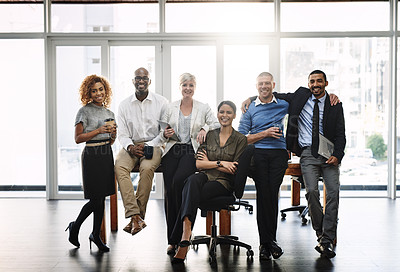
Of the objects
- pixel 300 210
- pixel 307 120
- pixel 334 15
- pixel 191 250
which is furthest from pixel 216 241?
pixel 334 15

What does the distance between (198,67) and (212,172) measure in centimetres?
321

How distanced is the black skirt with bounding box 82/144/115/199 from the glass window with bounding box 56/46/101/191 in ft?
9.18

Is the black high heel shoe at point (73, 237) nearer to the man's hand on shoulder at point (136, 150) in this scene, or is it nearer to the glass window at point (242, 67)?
the man's hand on shoulder at point (136, 150)

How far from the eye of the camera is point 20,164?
696 centimetres

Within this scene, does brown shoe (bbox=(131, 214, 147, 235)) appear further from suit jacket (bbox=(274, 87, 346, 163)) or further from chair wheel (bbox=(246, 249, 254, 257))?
suit jacket (bbox=(274, 87, 346, 163))

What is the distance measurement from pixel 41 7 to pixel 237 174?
4589 mm

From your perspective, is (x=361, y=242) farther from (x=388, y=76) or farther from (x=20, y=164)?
(x=20, y=164)

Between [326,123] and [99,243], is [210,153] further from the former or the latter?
[99,243]

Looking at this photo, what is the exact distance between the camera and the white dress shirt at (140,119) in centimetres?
443

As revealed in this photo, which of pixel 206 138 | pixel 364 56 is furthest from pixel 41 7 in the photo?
pixel 364 56

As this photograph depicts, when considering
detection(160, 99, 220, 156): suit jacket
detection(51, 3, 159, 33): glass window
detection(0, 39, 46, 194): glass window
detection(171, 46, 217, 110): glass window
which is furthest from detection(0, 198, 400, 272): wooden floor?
detection(51, 3, 159, 33): glass window

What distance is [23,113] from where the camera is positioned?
273 inches

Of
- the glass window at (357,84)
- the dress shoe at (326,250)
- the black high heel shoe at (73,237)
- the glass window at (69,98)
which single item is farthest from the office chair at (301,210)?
the glass window at (69,98)

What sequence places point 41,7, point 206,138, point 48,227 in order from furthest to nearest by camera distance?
1. point 41,7
2. point 48,227
3. point 206,138
